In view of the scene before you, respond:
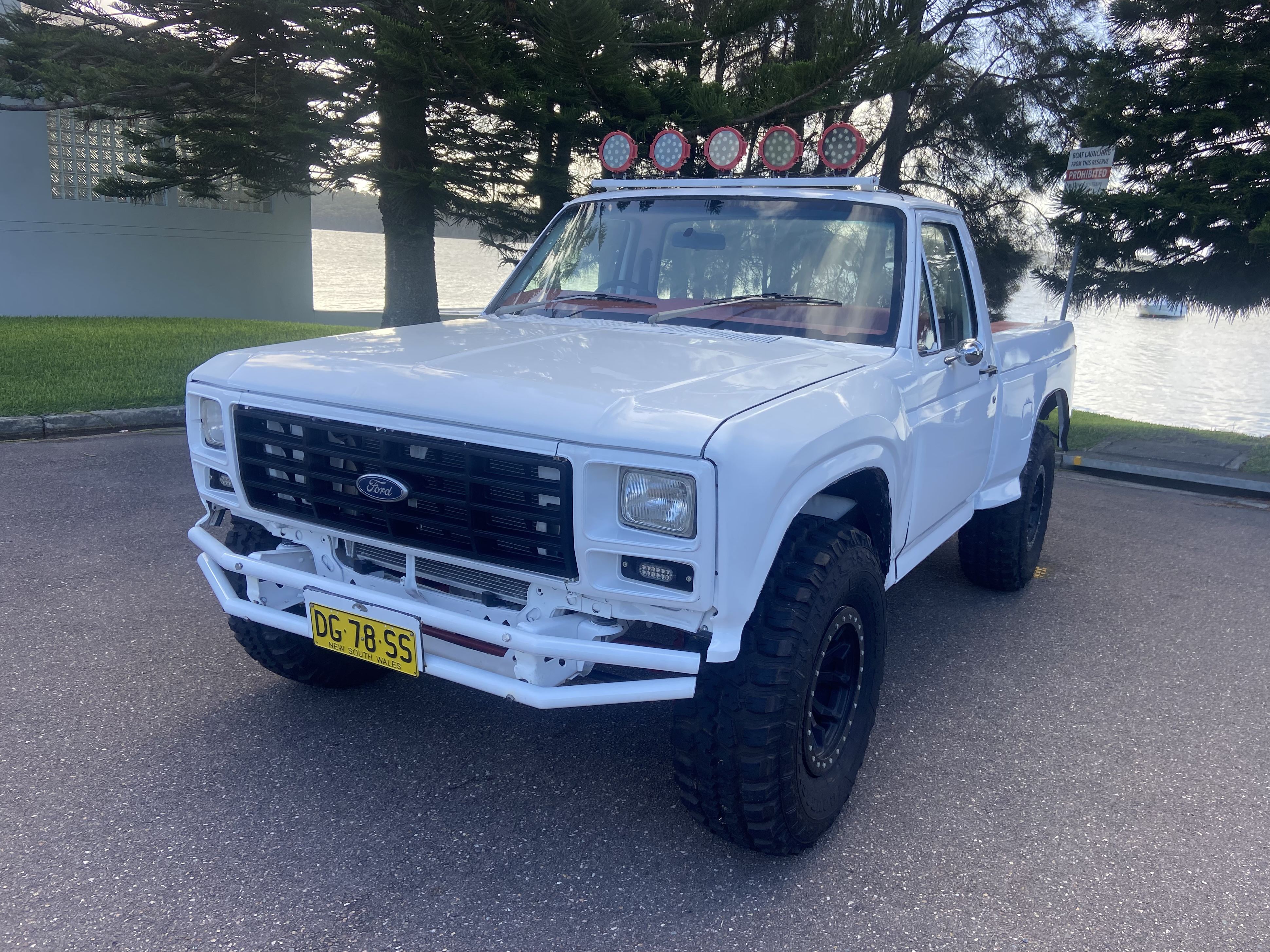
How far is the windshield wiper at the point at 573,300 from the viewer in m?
3.84

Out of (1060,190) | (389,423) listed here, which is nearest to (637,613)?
(389,423)

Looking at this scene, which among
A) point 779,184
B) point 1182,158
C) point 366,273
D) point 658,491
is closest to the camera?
point 658,491

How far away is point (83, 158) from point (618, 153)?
12.3m

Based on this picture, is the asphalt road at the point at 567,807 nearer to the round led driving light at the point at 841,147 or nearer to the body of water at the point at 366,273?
the round led driving light at the point at 841,147

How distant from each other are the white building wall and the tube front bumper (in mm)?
12996

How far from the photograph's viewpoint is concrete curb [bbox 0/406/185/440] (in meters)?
7.34

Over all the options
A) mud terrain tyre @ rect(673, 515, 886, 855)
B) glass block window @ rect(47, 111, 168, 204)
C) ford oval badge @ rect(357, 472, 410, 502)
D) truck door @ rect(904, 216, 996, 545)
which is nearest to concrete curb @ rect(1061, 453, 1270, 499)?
truck door @ rect(904, 216, 996, 545)

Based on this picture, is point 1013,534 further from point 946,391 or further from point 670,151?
point 670,151

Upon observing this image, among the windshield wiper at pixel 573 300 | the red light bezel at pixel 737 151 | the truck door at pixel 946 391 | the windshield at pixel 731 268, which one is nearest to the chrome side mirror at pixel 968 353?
the truck door at pixel 946 391

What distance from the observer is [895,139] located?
1216 centimetres

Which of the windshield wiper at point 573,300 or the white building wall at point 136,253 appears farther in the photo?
the white building wall at point 136,253

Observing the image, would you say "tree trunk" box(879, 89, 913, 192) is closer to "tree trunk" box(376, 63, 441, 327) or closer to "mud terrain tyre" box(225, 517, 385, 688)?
"tree trunk" box(376, 63, 441, 327)

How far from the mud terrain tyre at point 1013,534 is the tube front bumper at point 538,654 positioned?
2710 mm

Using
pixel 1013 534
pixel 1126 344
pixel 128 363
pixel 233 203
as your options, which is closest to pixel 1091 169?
pixel 1013 534
